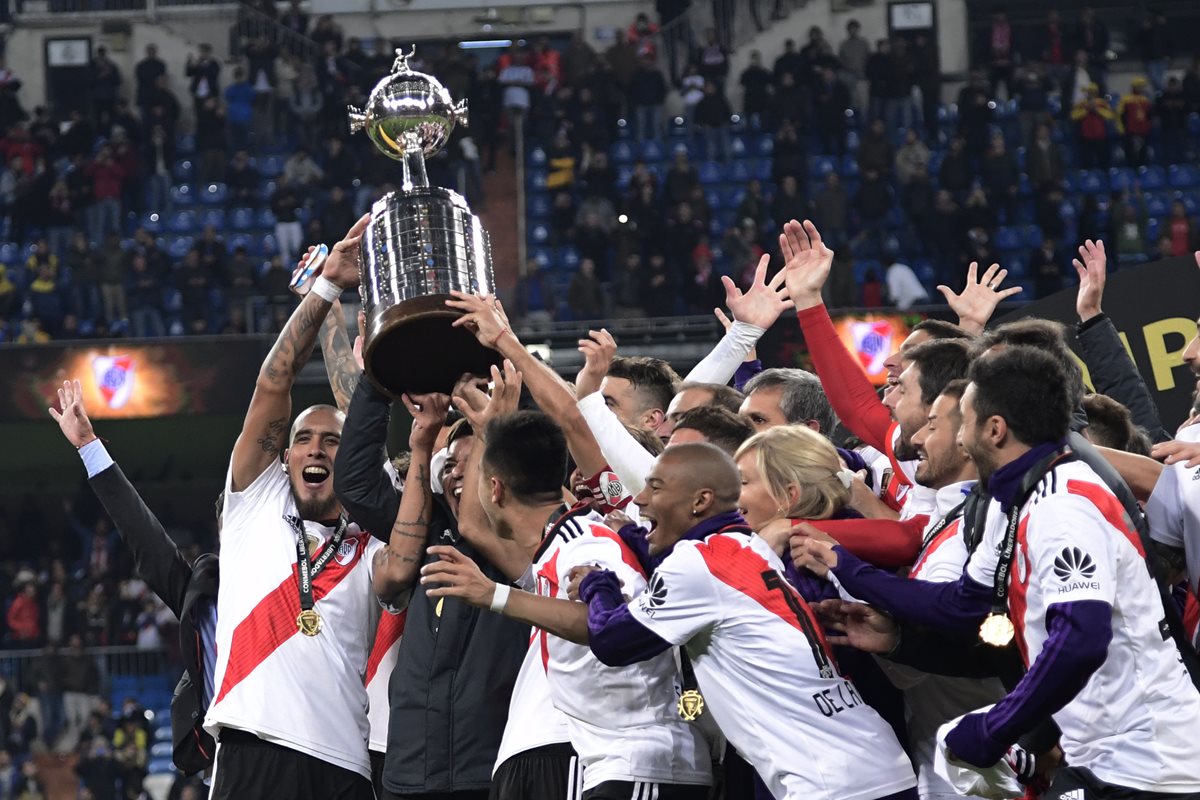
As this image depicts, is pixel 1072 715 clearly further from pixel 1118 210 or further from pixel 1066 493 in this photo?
pixel 1118 210

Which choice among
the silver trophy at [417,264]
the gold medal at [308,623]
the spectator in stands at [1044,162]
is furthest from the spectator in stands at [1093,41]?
the gold medal at [308,623]

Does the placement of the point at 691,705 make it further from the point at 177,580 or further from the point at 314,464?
the point at 177,580

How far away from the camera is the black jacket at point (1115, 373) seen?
480cm

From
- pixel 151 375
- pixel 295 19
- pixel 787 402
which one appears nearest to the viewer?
pixel 787 402

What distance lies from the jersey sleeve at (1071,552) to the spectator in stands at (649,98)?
16535 mm

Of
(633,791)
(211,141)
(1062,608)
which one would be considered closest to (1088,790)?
(1062,608)

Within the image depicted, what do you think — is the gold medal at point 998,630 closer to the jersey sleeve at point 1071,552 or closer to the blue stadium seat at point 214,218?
the jersey sleeve at point 1071,552

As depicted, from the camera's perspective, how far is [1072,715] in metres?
3.24

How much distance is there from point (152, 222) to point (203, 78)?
229cm

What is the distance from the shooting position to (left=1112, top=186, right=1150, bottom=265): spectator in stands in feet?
Answer: 53.8

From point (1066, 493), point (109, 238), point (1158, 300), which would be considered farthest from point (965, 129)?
point (1066, 493)

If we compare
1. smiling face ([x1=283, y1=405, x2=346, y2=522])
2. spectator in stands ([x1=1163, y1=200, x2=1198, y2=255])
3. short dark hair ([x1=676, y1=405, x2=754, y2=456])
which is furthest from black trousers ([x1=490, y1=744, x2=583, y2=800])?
spectator in stands ([x1=1163, y1=200, x2=1198, y2=255])

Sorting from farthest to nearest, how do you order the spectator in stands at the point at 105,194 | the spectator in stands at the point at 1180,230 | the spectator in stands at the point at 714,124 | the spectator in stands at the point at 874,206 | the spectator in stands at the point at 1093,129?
the spectator in stands at the point at 714,124
the spectator in stands at the point at 1093,129
the spectator in stands at the point at 105,194
the spectator in stands at the point at 874,206
the spectator in stands at the point at 1180,230

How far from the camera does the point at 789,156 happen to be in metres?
18.1
